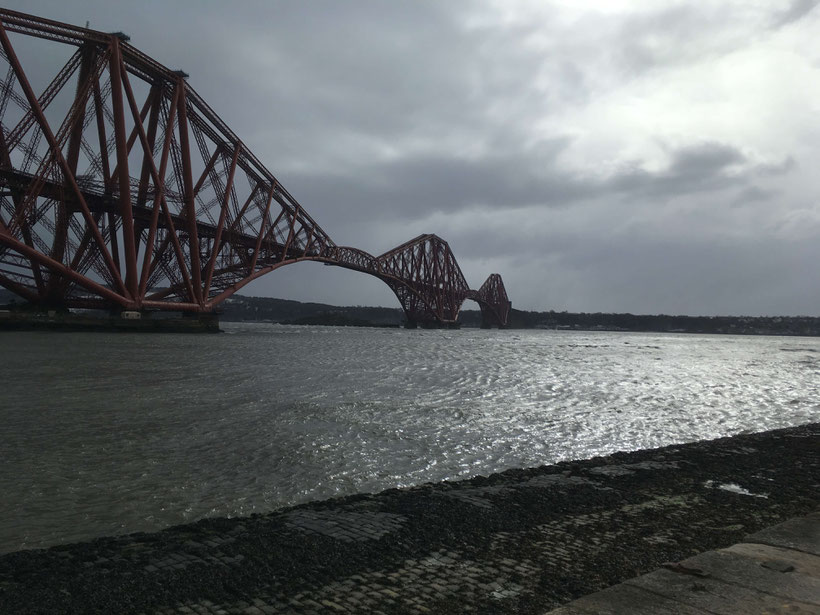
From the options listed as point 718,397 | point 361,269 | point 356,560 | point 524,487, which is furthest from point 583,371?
point 361,269

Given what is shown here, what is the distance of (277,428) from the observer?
33.4 ft

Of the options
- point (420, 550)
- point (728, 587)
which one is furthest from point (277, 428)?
point (728, 587)

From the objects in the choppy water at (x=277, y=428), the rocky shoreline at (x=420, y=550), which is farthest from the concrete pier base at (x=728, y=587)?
the choppy water at (x=277, y=428)

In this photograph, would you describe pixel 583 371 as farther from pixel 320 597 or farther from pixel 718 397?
pixel 320 597

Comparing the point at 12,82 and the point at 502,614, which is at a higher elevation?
the point at 12,82

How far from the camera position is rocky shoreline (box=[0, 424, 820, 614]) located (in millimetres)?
3393

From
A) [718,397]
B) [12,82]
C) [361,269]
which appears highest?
[12,82]

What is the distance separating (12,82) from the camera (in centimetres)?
3806

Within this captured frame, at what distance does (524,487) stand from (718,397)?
44.7 ft

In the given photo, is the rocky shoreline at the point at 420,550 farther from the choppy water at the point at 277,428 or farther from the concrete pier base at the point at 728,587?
the choppy water at the point at 277,428

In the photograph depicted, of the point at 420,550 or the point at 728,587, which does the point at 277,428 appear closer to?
the point at 420,550

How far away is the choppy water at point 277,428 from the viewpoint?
20.1 feet

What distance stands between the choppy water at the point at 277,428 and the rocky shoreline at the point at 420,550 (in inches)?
40.8

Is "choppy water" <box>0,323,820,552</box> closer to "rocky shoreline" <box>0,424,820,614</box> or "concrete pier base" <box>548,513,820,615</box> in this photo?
"rocky shoreline" <box>0,424,820,614</box>
